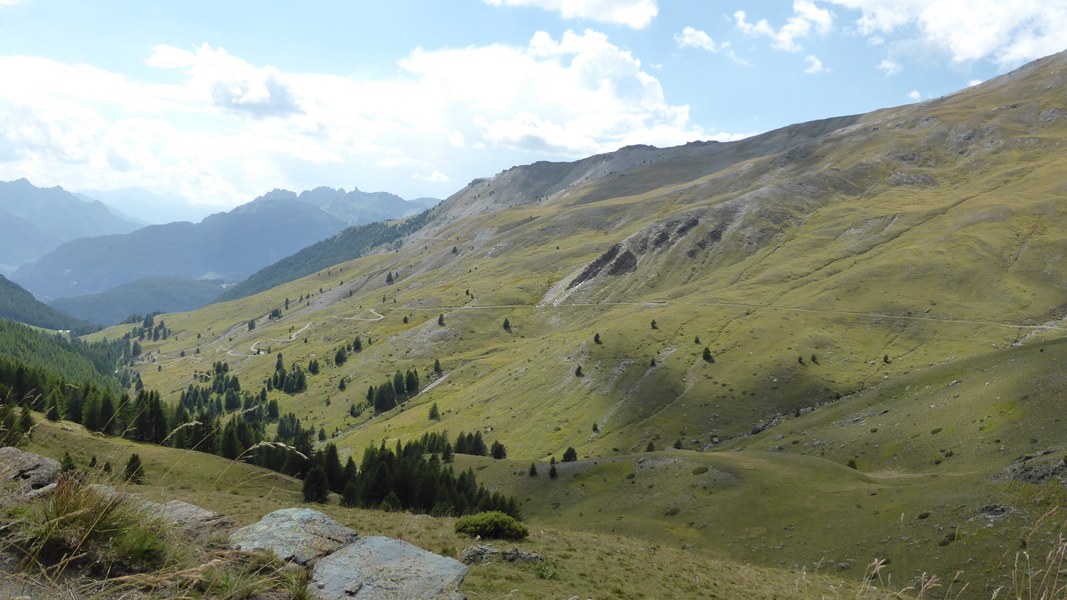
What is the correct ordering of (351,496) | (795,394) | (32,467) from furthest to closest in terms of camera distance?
1. (795,394)
2. (351,496)
3. (32,467)

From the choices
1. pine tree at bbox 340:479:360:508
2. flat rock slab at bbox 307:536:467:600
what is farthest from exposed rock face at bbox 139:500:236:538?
pine tree at bbox 340:479:360:508

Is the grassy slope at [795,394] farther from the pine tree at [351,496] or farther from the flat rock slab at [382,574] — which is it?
the flat rock slab at [382,574]

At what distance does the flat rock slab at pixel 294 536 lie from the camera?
10.5 meters

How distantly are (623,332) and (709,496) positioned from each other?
350 ft

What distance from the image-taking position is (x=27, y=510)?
648 centimetres

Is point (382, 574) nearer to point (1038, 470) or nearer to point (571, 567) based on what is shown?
point (571, 567)

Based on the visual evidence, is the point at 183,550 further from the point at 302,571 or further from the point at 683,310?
the point at 683,310

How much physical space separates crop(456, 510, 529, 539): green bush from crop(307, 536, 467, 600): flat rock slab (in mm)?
10190

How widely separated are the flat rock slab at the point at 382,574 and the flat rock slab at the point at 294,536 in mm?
366

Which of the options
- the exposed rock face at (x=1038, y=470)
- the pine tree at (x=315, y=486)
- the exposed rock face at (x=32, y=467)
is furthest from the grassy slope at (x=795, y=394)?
the exposed rock face at (x=32, y=467)

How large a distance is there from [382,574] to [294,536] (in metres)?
3.19

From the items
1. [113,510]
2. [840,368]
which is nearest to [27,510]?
[113,510]

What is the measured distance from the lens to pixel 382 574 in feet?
30.1

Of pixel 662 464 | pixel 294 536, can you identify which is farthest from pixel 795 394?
pixel 294 536
